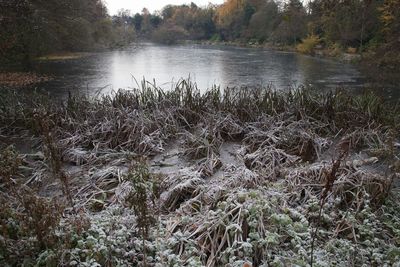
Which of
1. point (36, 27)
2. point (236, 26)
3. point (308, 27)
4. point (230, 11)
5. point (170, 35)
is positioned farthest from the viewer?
point (170, 35)

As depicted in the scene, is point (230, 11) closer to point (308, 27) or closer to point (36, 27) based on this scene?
point (308, 27)

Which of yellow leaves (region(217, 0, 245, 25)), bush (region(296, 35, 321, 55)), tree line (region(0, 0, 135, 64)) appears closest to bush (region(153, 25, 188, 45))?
yellow leaves (region(217, 0, 245, 25))

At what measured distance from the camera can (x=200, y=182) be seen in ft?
13.7

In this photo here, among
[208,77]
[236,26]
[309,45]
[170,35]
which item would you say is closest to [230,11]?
[236,26]

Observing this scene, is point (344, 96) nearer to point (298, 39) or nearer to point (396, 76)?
point (396, 76)

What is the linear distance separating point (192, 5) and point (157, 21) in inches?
478

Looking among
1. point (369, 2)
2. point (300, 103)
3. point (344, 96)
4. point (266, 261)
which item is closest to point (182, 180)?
point (266, 261)

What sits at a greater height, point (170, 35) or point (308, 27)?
point (170, 35)

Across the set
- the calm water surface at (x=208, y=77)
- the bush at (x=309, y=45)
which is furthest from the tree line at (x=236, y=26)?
the calm water surface at (x=208, y=77)

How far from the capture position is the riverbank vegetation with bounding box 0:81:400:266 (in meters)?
2.78

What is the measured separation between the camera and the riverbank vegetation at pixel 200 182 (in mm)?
2781

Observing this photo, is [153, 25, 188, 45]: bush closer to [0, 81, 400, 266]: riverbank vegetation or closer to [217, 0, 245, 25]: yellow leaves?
[217, 0, 245, 25]: yellow leaves

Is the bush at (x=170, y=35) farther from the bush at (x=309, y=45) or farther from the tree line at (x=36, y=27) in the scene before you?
the tree line at (x=36, y=27)

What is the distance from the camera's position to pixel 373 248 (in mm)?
3084
